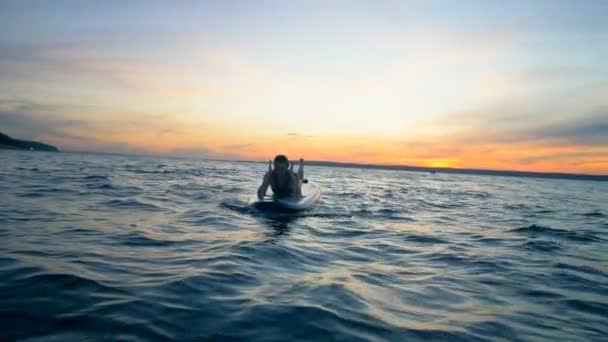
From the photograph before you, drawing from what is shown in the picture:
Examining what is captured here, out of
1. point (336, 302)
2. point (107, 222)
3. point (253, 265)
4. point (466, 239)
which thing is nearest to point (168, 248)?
point (253, 265)

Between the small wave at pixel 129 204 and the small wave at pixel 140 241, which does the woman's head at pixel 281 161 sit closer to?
the small wave at pixel 129 204

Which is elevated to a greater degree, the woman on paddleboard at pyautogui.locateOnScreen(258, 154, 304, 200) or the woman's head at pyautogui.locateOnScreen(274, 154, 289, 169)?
the woman's head at pyautogui.locateOnScreen(274, 154, 289, 169)

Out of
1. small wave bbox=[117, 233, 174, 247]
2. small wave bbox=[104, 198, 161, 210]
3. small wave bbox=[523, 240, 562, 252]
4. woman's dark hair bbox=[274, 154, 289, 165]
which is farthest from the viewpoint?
woman's dark hair bbox=[274, 154, 289, 165]

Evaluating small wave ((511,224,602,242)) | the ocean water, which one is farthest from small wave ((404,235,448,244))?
small wave ((511,224,602,242))

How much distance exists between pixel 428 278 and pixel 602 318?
231 cm

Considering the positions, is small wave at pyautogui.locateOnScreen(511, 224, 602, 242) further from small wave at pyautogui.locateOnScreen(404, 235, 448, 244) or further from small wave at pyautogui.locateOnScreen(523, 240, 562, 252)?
small wave at pyautogui.locateOnScreen(404, 235, 448, 244)

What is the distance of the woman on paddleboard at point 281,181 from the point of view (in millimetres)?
13891

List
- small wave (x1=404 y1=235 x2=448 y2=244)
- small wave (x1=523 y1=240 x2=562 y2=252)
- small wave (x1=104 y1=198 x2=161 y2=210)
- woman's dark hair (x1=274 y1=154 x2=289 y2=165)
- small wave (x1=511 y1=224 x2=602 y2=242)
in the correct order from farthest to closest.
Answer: woman's dark hair (x1=274 y1=154 x2=289 y2=165) → small wave (x1=104 y1=198 x2=161 y2=210) → small wave (x1=511 y1=224 x2=602 y2=242) → small wave (x1=404 y1=235 x2=448 y2=244) → small wave (x1=523 y1=240 x2=562 y2=252)

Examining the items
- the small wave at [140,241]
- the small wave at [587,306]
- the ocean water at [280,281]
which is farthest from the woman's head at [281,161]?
the small wave at [587,306]

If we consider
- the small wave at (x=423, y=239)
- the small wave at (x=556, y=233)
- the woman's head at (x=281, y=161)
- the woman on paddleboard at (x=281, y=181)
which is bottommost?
the small wave at (x=423, y=239)

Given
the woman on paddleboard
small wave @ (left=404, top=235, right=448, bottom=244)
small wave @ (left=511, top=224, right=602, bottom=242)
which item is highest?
the woman on paddleboard

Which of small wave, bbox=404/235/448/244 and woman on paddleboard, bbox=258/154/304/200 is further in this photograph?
woman on paddleboard, bbox=258/154/304/200

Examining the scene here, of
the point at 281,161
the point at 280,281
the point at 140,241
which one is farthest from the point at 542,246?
the point at 140,241

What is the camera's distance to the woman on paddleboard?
13.9 metres
